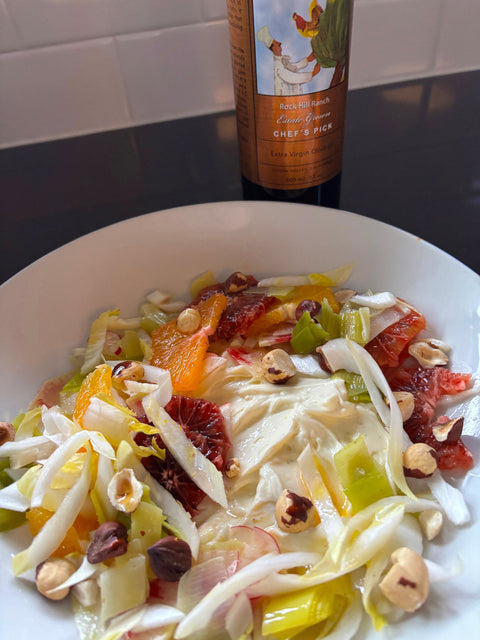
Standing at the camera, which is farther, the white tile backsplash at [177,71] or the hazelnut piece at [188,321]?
the white tile backsplash at [177,71]

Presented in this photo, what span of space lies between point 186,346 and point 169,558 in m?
0.42

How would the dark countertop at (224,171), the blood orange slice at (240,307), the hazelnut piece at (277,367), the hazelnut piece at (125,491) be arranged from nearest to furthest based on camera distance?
the hazelnut piece at (125,491) < the hazelnut piece at (277,367) < the blood orange slice at (240,307) < the dark countertop at (224,171)

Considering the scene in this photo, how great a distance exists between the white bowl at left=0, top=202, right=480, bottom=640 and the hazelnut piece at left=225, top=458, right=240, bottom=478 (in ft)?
1.31

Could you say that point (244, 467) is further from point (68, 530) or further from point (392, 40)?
point (392, 40)

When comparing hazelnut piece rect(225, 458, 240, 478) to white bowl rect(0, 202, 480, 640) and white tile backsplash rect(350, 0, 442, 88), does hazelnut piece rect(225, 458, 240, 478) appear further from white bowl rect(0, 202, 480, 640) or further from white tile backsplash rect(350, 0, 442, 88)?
white tile backsplash rect(350, 0, 442, 88)

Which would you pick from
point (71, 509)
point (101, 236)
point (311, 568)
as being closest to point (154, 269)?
point (101, 236)

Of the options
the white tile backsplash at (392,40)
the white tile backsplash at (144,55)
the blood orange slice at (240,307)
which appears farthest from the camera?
the white tile backsplash at (392,40)

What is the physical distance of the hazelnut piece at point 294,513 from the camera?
789 millimetres

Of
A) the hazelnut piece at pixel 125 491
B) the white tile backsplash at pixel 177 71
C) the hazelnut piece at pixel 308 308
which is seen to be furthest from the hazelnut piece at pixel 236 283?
the white tile backsplash at pixel 177 71

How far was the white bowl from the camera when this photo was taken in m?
1.00

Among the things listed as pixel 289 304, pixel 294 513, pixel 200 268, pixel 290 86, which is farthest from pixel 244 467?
pixel 290 86

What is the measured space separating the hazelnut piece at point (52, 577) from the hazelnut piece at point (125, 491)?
11 centimetres

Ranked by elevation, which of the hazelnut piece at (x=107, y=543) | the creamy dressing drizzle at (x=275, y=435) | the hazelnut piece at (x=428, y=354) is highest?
the hazelnut piece at (x=107, y=543)

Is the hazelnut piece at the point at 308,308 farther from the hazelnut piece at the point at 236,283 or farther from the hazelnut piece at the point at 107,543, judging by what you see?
the hazelnut piece at the point at 107,543
